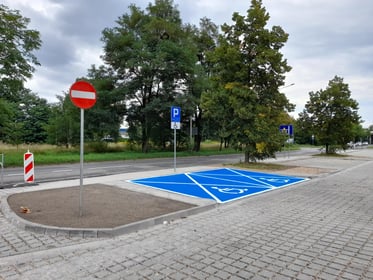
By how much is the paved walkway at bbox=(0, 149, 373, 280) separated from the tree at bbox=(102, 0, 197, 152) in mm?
21307

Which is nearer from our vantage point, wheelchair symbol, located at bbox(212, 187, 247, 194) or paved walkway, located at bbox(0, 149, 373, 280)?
paved walkway, located at bbox(0, 149, 373, 280)

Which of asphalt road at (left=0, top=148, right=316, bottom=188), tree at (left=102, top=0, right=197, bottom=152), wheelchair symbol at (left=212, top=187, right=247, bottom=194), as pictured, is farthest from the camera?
tree at (left=102, top=0, right=197, bottom=152)

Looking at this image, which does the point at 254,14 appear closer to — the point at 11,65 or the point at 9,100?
the point at 11,65

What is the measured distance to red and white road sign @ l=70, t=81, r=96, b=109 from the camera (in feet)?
17.7

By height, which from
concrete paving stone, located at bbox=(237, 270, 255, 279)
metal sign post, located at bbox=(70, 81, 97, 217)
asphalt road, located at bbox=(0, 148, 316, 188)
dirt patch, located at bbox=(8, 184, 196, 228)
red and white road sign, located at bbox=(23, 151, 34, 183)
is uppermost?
metal sign post, located at bbox=(70, 81, 97, 217)

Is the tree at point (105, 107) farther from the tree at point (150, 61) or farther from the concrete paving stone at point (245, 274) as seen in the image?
the concrete paving stone at point (245, 274)

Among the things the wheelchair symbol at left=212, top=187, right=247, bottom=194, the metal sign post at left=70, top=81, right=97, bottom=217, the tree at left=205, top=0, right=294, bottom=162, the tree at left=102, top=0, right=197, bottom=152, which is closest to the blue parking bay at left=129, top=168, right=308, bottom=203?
the wheelchair symbol at left=212, top=187, right=247, bottom=194

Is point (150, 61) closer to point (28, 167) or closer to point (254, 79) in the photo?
point (254, 79)

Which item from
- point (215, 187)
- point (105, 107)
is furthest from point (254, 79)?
point (105, 107)

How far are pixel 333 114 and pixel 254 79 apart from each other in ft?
52.3

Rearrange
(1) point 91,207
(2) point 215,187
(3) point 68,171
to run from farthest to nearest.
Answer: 1. (3) point 68,171
2. (2) point 215,187
3. (1) point 91,207

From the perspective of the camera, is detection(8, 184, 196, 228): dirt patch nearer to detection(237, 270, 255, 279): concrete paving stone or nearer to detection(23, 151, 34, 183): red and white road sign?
detection(23, 151, 34, 183): red and white road sign

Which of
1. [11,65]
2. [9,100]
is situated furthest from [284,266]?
[9,100]

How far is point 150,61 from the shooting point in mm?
25609
